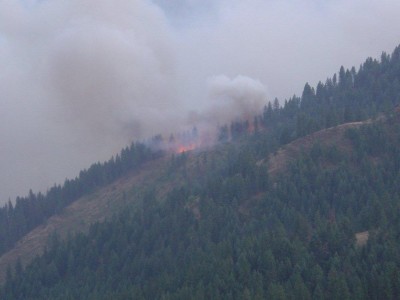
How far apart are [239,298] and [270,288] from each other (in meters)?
6.65

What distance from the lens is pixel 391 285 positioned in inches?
4515

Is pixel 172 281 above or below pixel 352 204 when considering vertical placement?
below

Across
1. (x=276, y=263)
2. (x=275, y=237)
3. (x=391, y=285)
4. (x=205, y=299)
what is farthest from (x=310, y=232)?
(x=391, y=285)

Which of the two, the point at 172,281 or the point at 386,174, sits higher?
the point at 386,174

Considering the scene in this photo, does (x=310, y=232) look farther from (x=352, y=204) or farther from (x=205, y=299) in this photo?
(x=205, y=299)

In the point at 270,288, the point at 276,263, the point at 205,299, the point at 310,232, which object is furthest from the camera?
the point at 310,232

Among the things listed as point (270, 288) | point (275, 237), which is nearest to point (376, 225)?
point (275, 237)

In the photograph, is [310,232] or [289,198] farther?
[289,198]

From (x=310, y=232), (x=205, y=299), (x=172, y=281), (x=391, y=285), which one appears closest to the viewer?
(x=391, y=285)

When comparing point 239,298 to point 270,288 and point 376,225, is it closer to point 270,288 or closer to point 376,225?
point 270,288

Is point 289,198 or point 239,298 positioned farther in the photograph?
point 289,198

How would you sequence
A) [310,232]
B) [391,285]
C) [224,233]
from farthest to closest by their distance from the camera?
1. [224,233]
2. [310,232]
3. [391,285]

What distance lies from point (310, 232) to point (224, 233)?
1089 inches

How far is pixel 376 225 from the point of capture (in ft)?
502
